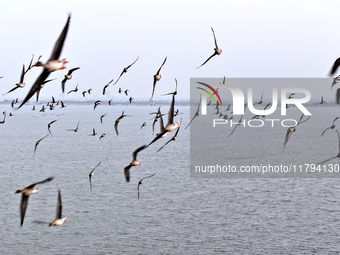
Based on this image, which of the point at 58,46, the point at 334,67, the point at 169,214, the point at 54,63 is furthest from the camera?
the point at 169,214

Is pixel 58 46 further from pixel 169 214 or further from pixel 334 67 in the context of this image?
pixel 169 214

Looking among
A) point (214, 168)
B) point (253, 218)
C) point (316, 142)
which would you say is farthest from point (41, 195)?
point (316, 142)

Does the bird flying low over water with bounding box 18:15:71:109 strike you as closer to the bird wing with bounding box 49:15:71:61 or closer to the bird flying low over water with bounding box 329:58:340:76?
the bird wing with bounding box 49:15:71:61

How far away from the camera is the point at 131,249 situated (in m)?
49.5

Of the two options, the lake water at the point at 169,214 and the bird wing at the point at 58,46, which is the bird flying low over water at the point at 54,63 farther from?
the lake water at the point at 169,214

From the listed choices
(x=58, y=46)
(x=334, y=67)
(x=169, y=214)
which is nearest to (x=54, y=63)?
(x=58, y=46)

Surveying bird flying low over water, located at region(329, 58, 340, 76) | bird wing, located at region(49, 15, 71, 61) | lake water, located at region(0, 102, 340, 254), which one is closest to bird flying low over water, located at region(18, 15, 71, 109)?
bird wing, located at region(49, 15, 71, 61)

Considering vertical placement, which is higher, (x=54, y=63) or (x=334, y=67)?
(x=334, y=67)

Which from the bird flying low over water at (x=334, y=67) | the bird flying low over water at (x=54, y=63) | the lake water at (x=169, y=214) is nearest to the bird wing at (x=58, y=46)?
the bird flying low over water at (x=54, y=63)

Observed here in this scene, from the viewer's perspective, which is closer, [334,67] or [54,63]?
[54,63]

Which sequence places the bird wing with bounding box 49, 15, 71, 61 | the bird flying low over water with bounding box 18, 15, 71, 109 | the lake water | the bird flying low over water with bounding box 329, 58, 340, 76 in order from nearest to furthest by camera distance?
the bird flying low over water with bounding box 18, 15, 71, 109 → the bird wing with bounding box 49, 15, 71, 61 → the bird flying low over water with bounding box 329, 58, 340, 76 → the lake water

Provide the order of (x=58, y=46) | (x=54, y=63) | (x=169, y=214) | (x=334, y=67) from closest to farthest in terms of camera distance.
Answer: (x=58, y=46)
(x=54, y=63)
(x=334, y=67)
(x=169, y=214)

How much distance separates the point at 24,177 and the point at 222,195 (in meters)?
32.0

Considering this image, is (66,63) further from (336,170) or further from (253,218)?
(336,170)
